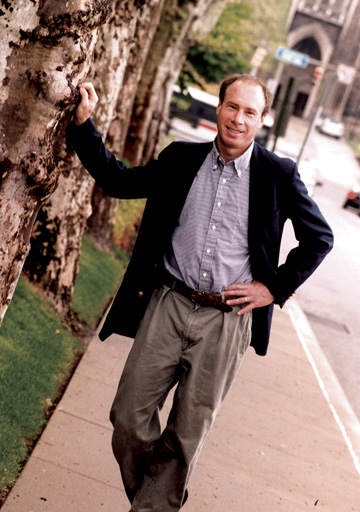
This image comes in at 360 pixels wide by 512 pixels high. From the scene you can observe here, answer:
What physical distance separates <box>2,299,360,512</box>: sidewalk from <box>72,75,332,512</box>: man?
0.68 metres

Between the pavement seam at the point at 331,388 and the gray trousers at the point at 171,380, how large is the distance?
9.45ft

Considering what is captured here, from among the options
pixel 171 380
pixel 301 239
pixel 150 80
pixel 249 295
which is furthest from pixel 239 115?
pixel 150 80

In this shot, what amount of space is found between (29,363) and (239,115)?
285cm

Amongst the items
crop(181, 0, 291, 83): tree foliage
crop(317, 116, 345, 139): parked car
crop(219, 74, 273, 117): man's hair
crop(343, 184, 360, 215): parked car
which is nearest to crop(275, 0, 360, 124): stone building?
crop(317, 116, 345, 139): parked car

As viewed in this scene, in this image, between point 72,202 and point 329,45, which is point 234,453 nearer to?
point 72,202

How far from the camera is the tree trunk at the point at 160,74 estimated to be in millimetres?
13445

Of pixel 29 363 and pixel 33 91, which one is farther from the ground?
pixel 33 91

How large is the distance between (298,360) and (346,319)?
12.9 ft

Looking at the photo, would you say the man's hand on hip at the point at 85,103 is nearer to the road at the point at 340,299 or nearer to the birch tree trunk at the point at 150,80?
the road at the point at 340,299

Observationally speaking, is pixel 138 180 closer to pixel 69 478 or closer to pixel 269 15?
pixel 69 478

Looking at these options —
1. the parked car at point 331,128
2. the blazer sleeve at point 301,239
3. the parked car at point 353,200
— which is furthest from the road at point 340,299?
the parked car at point 331,128

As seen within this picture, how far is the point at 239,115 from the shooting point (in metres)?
3.60

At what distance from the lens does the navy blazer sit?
374cm

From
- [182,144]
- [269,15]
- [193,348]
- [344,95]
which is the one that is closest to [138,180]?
[182,144]
